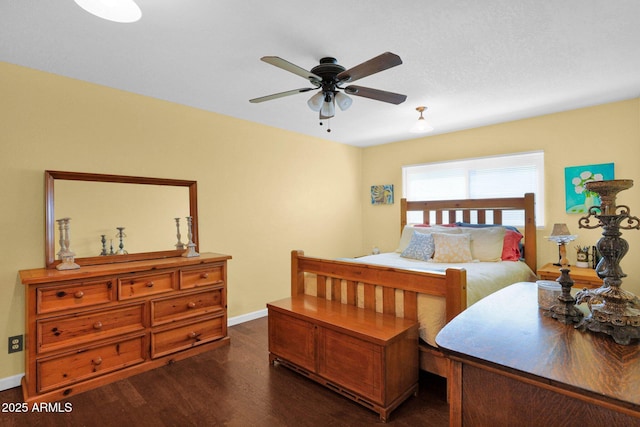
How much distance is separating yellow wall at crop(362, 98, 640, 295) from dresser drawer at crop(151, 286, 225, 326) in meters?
3.26

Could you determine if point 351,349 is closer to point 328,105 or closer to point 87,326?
point 328,105

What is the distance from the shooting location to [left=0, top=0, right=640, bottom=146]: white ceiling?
1.72m

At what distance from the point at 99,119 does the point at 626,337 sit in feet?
11.5

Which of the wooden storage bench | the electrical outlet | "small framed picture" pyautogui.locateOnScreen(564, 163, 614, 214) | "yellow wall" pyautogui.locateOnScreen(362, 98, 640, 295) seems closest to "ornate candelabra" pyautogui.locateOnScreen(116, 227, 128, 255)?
the electrical outlet

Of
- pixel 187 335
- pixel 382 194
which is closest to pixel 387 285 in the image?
pixel 187 335

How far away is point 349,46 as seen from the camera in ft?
6.77

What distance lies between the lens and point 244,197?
370 centimetres

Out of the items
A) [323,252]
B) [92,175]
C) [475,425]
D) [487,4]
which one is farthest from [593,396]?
[323,252]

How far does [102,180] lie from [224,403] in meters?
2.07

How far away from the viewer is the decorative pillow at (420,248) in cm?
346

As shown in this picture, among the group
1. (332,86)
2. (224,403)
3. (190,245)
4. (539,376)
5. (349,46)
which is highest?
(349,46)

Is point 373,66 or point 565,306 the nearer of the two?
point 565,306

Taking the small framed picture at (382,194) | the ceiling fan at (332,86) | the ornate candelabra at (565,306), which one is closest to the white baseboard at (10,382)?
the ceiling fan at (332,86)

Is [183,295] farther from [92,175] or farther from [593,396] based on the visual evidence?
[593,396]
